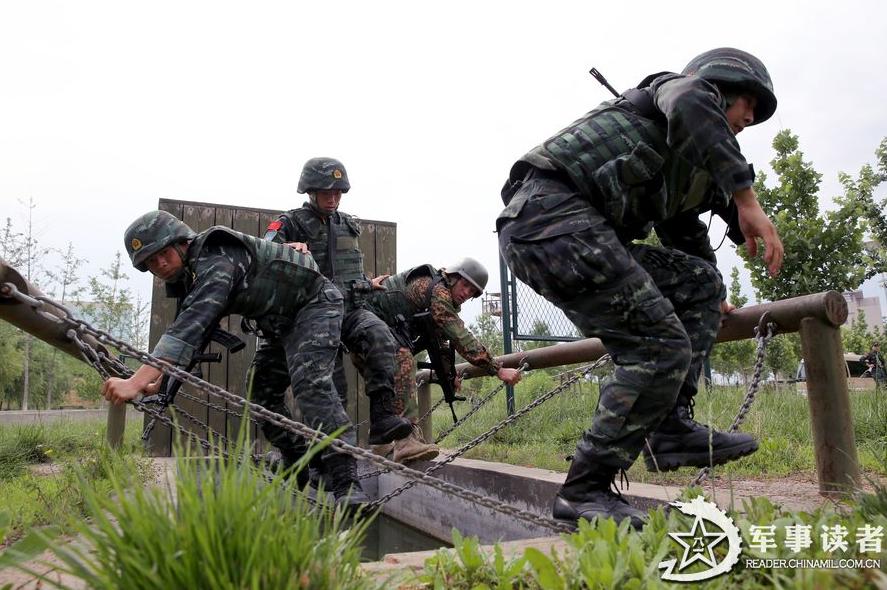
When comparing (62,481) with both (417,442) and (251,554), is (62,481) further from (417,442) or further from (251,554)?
(251,554)

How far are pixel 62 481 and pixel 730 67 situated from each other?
344 centimetres

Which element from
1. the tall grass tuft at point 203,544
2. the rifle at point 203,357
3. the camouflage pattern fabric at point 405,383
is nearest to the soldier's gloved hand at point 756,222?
the tall grass tuft at point 203,544

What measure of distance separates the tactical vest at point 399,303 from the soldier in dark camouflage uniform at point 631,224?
Answer: 2.55m

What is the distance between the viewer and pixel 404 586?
150 centimetres

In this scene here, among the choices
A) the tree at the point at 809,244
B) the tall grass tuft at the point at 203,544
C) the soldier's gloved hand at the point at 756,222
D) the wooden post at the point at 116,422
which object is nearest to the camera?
the tall grass tuft at the point at 203,544

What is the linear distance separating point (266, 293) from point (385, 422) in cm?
128

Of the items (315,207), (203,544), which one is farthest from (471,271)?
(203,544)

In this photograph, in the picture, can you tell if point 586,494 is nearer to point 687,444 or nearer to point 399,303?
point 687,444

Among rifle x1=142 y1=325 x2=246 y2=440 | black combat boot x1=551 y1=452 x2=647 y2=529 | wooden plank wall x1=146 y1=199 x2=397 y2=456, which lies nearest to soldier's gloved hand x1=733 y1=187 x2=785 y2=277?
black combat boot x1=551 y1=452 x2=647 y2=529

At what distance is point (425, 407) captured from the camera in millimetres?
6062

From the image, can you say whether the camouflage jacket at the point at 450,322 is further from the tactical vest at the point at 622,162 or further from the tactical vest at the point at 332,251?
the tactical vest at the point at 622,162

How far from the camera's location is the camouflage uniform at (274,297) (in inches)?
125

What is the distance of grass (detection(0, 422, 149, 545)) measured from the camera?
2.45m

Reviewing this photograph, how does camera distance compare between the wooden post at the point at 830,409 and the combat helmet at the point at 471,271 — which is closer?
the wooden post at the point at 830,409
